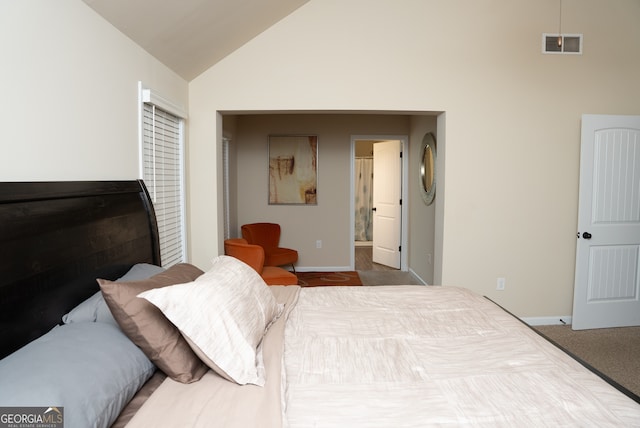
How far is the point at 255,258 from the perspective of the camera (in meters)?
3.83

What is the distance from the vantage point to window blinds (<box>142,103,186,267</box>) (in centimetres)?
271

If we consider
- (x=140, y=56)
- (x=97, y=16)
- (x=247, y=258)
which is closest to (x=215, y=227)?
(x=247, y=258)

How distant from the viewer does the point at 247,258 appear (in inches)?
152

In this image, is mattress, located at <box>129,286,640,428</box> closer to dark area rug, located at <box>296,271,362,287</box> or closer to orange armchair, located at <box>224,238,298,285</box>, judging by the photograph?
orange armchair, located at <box>224,238,298,285</box>

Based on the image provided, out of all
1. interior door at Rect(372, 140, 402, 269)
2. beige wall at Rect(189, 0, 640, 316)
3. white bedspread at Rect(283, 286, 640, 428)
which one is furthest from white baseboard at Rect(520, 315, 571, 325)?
interior door at Rect(372, 140, 402, 269)

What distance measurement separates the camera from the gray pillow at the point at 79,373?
3.18 feet

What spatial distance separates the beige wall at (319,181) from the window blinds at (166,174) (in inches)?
98.0

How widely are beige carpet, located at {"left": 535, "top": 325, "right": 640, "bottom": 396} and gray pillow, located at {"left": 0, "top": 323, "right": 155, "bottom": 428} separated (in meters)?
3.04

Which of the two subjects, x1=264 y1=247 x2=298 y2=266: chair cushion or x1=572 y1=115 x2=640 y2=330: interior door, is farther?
x1=264 y1=247 x2=298 y2=266: chair cushion

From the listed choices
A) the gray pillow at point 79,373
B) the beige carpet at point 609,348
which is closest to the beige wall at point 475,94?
the beige carpet at point 609,348

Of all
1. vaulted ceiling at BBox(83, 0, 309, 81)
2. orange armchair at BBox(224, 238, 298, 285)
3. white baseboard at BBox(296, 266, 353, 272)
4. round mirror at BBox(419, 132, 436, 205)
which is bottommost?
white baseboard at BBox(296, 266, 353, 272)

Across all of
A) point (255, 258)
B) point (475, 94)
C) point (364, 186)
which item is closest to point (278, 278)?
point (255, 258)

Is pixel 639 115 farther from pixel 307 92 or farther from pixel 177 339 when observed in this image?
pixel 177 339

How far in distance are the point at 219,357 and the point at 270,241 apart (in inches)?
174
